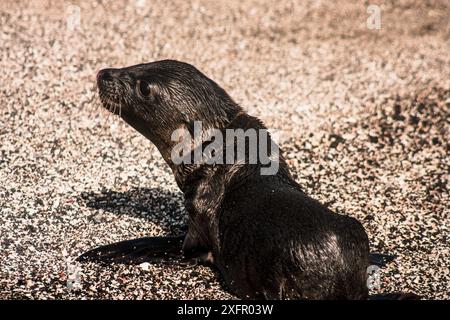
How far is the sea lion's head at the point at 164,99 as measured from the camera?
548 cm

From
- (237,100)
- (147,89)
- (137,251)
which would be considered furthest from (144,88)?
(237,100)

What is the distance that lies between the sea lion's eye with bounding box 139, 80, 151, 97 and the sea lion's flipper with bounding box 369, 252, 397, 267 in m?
1.91

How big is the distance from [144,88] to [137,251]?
1103 millimetres

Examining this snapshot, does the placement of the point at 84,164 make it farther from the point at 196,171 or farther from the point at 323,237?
the point at 323,237

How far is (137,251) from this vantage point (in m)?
5.57

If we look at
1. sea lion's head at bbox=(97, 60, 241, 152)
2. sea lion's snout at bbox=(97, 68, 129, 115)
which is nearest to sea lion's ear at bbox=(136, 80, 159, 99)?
sea lion's head at bbox=(97, 60, 241, 152)

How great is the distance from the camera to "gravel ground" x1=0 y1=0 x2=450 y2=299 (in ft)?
18.5

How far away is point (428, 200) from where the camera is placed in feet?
22.2

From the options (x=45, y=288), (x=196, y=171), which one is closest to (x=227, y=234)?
(x=196, y=171)

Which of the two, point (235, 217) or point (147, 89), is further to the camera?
point (147, 89)
